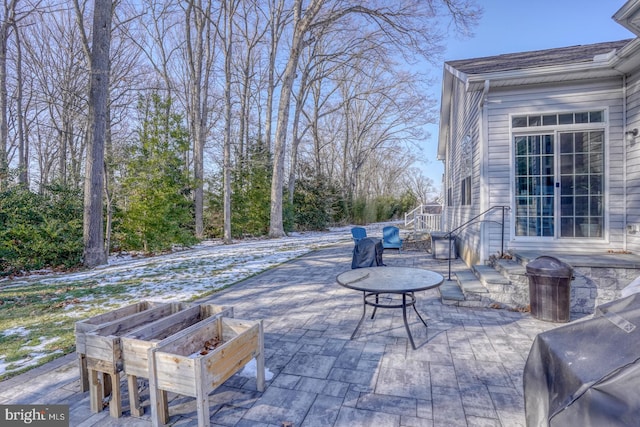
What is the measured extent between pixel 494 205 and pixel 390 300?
7.96ft

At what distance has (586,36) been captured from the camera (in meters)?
9.29

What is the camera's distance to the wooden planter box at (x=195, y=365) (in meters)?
1.85

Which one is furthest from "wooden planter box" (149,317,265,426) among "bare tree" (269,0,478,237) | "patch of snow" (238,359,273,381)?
"bare tree" (269,0,478,237)

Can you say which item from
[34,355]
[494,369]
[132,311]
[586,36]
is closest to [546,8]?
[586,36]

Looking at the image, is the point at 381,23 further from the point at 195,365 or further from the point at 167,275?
the point at 195,365

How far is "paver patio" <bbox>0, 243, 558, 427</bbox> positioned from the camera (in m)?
2.09

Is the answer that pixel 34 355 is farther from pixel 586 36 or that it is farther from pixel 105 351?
pixel 586 36

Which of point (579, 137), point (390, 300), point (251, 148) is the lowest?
point (390, 300)

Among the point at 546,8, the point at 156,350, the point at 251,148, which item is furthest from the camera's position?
the point at 251,148

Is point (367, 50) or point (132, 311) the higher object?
point (367, 50)

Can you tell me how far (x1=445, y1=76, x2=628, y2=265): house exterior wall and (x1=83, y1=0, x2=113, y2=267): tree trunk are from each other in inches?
299

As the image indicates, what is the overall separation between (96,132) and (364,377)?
743cm

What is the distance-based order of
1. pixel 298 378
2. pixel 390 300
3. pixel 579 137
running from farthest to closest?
pixel 579 137 < pixel 390 300 < pixel 298 378

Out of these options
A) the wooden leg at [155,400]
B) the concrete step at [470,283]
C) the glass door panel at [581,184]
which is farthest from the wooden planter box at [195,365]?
the glass door panel at [581,184]
